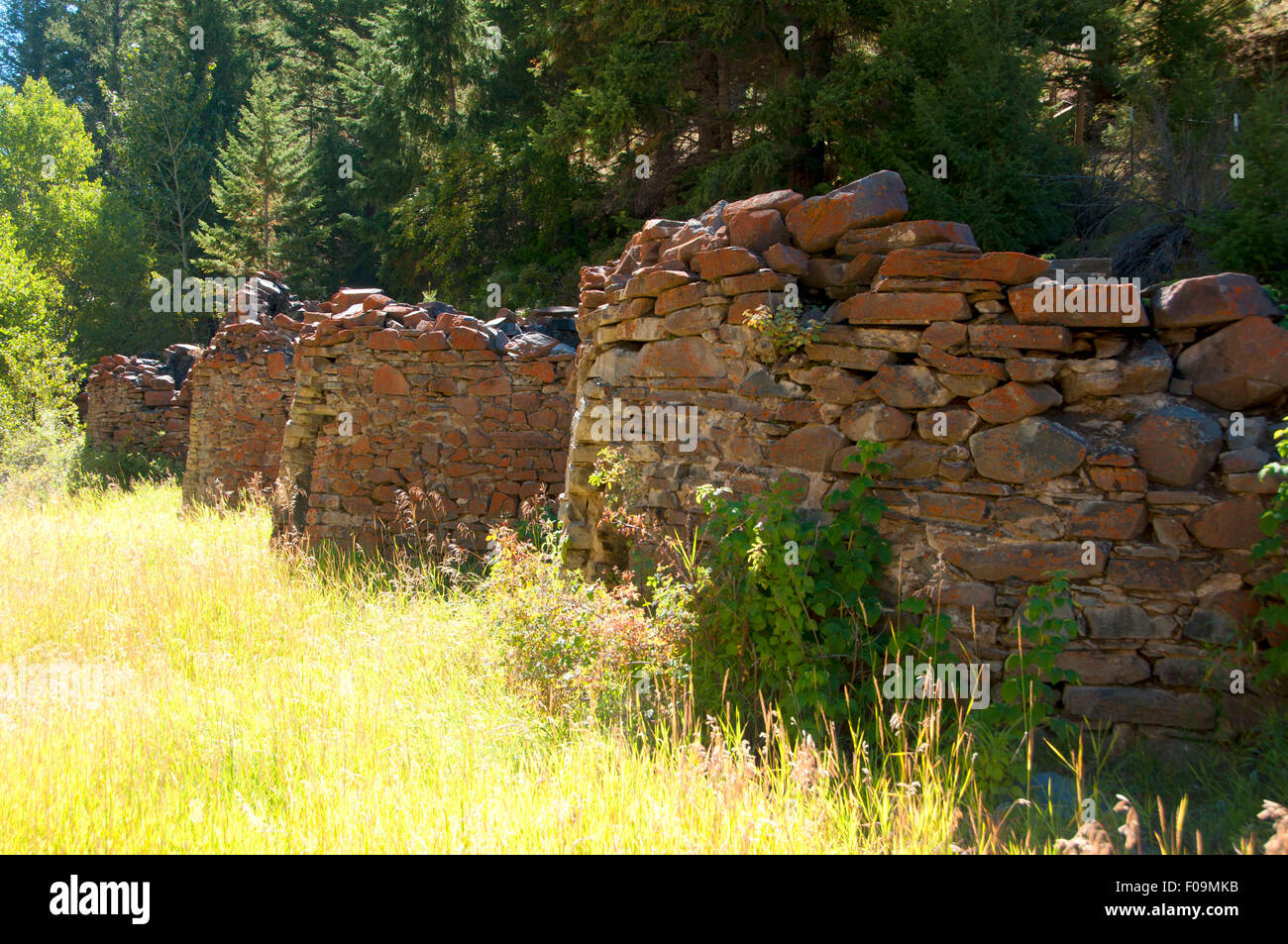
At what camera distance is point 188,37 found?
98.5 ft

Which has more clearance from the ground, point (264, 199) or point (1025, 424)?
point (264, 199)

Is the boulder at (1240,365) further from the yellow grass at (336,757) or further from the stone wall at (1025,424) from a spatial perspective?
the yellow grass at (336,757)

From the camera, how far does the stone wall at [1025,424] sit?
3.75m

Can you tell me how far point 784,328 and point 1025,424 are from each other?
1348 millimetres

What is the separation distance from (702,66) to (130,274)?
23.9m

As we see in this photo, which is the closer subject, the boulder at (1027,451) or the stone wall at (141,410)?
the boulder at (1027,451)

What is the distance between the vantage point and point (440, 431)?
27.4 ft

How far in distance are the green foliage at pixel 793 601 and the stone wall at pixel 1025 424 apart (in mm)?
182

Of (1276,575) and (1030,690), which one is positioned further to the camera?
(1030,690)

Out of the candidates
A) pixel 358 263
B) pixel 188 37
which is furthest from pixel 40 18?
pixel 358 263

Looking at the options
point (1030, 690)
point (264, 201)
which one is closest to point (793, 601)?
point (1030, 690)

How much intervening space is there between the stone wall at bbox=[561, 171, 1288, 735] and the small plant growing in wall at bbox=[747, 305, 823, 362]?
5cm

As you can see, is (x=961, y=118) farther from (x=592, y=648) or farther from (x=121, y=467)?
(x=121, y=467)

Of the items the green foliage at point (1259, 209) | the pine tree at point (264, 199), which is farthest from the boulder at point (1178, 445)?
the pine tree at point (264, 199)
